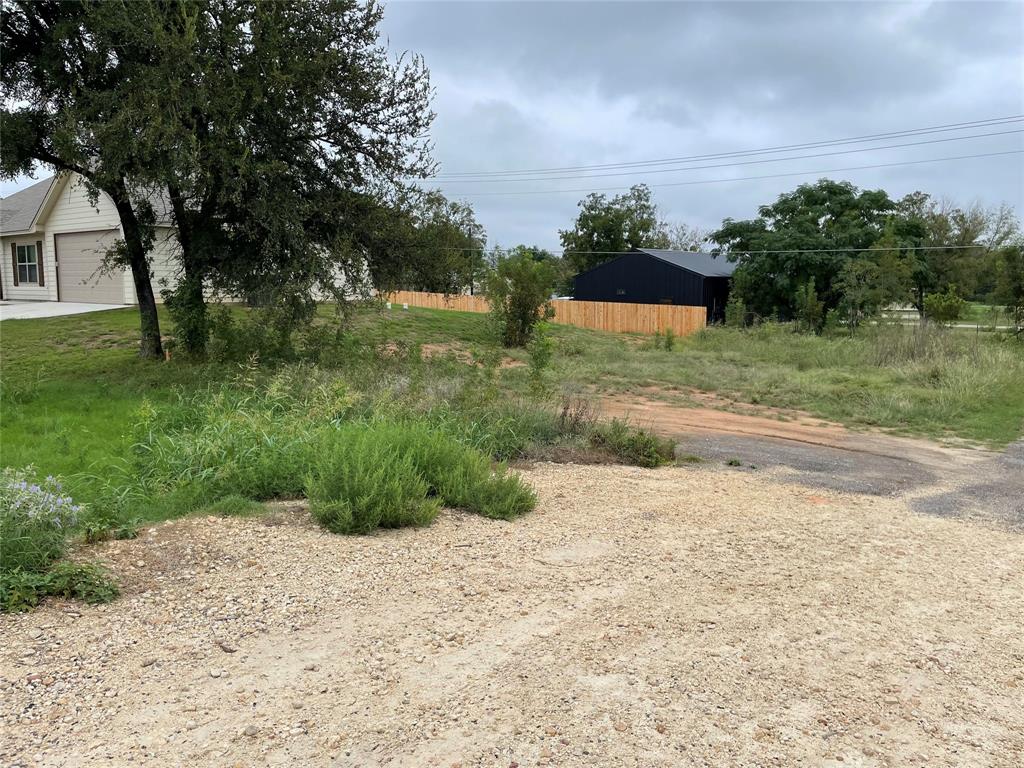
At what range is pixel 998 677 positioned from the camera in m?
3.54

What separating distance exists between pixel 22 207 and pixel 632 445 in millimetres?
30015

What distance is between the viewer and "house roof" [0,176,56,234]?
91.6ft

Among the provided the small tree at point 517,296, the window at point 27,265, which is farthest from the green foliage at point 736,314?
the window at point 27,265

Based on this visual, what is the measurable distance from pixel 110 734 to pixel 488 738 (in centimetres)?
137

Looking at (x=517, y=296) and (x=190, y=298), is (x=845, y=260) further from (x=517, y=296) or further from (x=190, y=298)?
(x=190, y=298)

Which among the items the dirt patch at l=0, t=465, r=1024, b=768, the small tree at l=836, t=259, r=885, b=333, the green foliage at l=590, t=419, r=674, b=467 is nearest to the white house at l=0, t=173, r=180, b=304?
the green foliage at l=590, t=419, r=674, b=467

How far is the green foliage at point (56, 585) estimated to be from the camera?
12.3 feet

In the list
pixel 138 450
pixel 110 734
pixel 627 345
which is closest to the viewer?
pixel 110 734

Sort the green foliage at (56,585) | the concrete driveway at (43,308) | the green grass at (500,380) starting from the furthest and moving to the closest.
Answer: the concrete driveway at (43,308)
the green grass at (500,380)
the green foliage at (56,585)

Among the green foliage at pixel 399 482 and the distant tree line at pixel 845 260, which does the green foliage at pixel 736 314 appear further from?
the green foliage at pixel 399 482

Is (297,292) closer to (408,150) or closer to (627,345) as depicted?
(408,150)

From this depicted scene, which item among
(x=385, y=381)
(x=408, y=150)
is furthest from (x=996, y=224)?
(x=385, y=381)

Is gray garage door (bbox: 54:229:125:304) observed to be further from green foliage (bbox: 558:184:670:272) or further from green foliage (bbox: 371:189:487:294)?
green foliage (bbox: 558:184:670:272)

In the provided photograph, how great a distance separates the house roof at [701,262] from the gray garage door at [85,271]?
1108 inches
